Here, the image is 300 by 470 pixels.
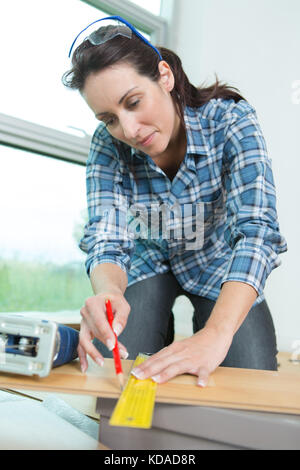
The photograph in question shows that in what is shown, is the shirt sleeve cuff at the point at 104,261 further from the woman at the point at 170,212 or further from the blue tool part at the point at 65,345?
the blue tool part at the point at 65,345

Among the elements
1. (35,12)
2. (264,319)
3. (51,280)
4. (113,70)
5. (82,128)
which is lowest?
(264,319)

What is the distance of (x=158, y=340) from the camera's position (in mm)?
1205

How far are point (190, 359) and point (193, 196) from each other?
54cm

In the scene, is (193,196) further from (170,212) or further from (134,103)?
(134,103)

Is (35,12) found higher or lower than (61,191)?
higher

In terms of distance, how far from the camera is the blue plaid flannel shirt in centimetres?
93

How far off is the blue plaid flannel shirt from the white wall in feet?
2.34

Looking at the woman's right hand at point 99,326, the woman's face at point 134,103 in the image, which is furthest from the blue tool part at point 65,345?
the woman's face at point 134,103

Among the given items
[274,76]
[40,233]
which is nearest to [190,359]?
[40,233]

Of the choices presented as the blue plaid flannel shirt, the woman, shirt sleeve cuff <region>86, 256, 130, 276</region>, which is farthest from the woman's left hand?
shirt sleeve cuff <region>86, 256, 130, 276</region>

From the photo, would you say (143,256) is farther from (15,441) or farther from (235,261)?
(15,441)

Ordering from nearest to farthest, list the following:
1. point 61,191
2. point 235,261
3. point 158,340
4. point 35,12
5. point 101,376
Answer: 1. point 101,376
2. point 235,261
3. point 158,340
4. point 35,12
5. point 61,191
